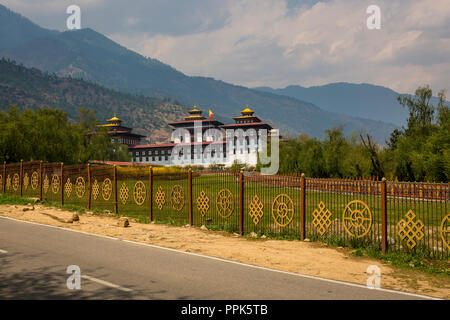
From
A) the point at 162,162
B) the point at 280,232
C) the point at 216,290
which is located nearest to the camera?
the point at 216,290

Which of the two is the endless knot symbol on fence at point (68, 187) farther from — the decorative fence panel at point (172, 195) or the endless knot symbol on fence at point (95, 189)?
the decorative fence panel at point (172, 195)

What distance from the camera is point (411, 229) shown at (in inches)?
374

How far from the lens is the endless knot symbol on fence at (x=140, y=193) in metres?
17.0

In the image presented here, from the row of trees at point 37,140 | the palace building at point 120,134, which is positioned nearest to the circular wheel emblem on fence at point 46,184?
the row of trees at point 37,140

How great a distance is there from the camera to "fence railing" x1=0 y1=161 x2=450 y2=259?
9633 mm

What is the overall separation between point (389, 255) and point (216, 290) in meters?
5.04

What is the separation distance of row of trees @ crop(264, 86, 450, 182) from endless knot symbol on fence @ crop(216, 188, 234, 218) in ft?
71.5

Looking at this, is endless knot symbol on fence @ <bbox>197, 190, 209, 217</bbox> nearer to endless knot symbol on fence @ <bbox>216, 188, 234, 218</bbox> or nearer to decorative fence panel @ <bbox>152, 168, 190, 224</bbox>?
endless knot symbol on fence @ <bbox>216, 188, 234, 218</bbox>

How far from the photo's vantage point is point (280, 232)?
488 inches

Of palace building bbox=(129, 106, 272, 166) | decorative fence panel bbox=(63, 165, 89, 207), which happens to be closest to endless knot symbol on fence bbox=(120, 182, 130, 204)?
decorative fence panel bbox=(63, 165, 89, 207)

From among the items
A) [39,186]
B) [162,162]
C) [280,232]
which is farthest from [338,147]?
[162,162]

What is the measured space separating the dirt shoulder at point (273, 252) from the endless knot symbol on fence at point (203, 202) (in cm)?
71
